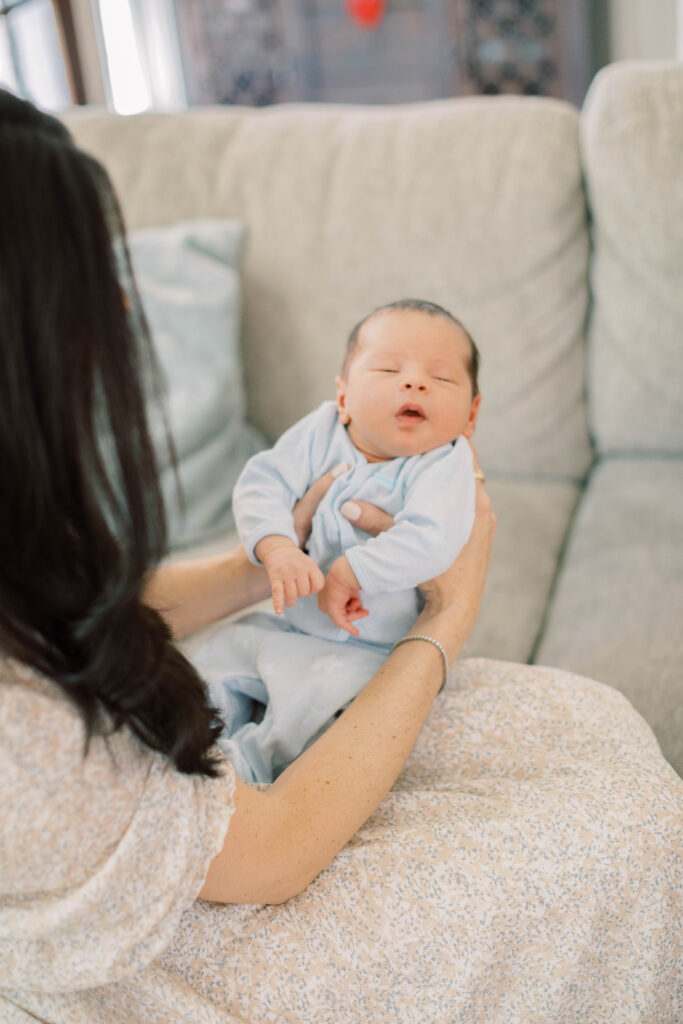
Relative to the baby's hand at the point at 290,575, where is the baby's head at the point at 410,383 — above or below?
above

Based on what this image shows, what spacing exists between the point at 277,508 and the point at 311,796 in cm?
27

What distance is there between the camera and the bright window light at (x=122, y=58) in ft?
12.2

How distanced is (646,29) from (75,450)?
4.56 meters

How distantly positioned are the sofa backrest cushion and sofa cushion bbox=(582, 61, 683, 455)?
0.14ft

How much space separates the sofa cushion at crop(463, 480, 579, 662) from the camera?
1250 mm

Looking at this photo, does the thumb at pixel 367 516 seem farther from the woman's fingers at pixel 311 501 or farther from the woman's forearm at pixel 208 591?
the woman's forearm at pixel 208 591

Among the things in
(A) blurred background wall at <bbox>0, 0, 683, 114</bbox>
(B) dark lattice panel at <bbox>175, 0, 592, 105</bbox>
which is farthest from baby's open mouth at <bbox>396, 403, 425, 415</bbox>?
(B) dark lattice panel at <bbox>175, 0, 592, 105</bbox>

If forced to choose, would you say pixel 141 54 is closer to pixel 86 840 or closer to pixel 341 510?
pixel 341 510

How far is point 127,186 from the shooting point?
65.5 inches

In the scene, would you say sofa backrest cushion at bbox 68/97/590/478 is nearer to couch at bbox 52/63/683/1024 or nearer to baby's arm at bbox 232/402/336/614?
couch at bbox 52/63/683/1024

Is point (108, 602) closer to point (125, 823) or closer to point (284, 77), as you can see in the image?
point (125, 823)

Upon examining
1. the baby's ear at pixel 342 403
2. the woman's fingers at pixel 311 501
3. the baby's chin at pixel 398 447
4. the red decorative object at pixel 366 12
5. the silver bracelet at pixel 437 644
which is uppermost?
the red decorative object at pixel 366 12

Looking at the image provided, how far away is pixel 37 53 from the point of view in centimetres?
271

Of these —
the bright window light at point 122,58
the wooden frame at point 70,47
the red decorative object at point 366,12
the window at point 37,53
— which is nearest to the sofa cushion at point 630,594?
the window at point 37,53
